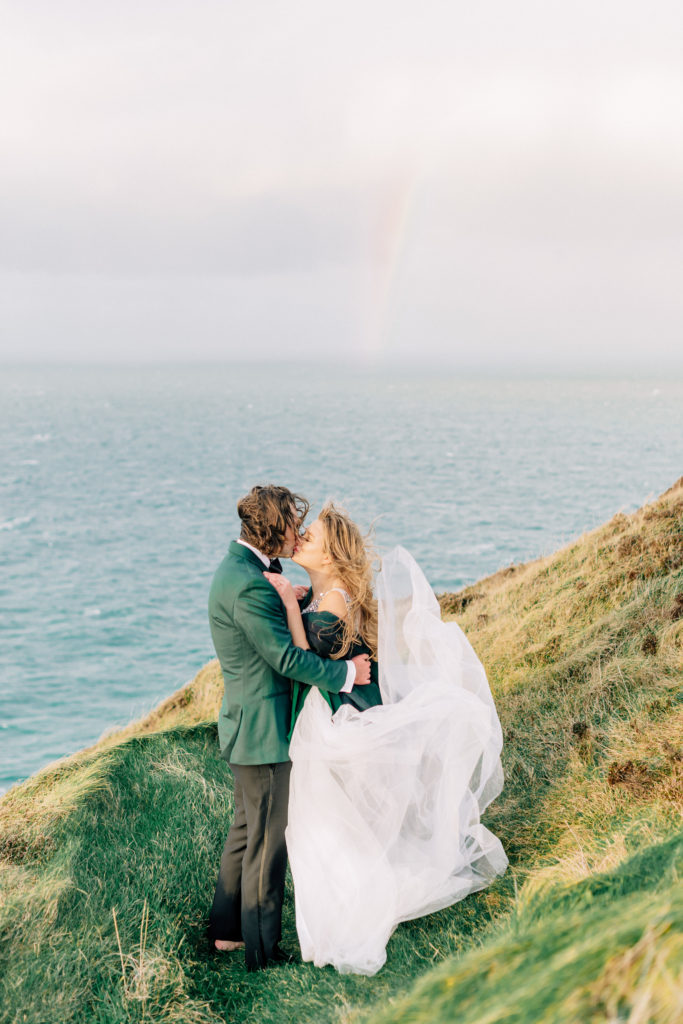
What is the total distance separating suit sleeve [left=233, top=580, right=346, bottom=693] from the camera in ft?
19.9

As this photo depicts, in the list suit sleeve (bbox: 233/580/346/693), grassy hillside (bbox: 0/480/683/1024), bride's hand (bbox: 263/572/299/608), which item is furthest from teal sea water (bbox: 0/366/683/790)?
grassy hillside (bbox: 0/480/683/1024)

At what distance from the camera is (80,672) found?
45.6m

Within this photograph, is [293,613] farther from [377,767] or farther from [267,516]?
[377,767]

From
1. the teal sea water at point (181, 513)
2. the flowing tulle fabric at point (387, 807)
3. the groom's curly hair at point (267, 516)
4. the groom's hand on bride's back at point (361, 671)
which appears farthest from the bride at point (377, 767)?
the teal sea water at point (181, 513)

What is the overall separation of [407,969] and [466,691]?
6.96 ft

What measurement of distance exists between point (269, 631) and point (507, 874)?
9.72 feet

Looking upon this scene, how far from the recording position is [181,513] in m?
84.5

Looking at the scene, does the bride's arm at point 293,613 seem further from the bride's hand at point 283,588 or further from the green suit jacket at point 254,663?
the green suit jacket at point 254,663

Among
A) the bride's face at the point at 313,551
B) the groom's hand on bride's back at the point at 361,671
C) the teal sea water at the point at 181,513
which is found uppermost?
the bride's face at the point at 313,551

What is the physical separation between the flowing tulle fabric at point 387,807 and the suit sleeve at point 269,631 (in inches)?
18.8

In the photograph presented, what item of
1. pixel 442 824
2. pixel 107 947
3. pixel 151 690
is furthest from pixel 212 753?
pixel 151 690

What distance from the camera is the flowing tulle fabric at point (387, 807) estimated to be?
6098 millimetres

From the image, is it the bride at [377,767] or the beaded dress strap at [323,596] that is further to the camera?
the beaded dress strap at [323,596]

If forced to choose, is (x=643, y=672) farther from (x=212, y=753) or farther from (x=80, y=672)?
(x=80, y=672)
